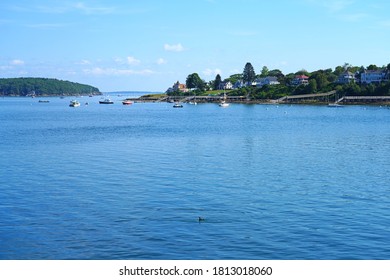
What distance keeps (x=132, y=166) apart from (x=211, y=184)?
10.6 m

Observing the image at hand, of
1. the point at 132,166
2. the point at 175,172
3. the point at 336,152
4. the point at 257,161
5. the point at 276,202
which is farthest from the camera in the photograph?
the point at 336,152

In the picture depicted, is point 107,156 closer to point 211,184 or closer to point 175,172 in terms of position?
point 175,172

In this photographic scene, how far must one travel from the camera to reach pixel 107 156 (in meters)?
51.7

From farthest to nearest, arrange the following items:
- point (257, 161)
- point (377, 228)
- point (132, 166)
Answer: point (257, 161), point (132, 166), point (377, 228)

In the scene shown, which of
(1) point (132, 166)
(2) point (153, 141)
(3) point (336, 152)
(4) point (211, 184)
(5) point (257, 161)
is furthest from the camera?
(2) point (153, 141)

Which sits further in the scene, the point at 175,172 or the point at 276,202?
the point at 175,172

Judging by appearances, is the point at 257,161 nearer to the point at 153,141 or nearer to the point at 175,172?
the point at 175,172

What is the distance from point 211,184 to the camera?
36031 millimetres

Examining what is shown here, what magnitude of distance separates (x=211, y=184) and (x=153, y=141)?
32348 millimetres

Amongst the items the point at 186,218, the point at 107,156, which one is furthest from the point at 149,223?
the point at 107,156

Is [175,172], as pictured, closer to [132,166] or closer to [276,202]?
[132,166]
